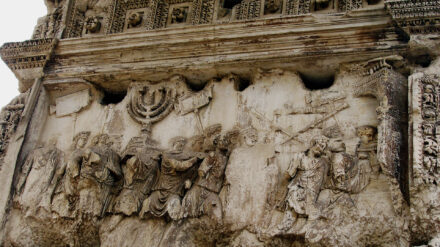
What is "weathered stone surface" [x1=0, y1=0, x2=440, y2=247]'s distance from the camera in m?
6.84

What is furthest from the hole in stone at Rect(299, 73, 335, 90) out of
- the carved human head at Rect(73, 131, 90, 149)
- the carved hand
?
the carved human head at Rect(73, 131, 90, 149)

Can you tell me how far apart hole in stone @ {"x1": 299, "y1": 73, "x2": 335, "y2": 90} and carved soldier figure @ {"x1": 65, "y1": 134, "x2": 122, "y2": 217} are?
2.26 meters

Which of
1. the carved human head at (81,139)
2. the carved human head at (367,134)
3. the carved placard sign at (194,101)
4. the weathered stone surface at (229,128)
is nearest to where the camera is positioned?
the weathered stone surface at (229,128)

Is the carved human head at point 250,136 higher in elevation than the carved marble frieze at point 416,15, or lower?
lower

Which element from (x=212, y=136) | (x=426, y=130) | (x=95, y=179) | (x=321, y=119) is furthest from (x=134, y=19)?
(x=426, y=130)

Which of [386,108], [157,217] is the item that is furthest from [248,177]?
[386,108]

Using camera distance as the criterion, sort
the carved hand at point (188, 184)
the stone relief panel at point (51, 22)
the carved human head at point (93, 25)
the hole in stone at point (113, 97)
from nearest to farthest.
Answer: the carved hand at point (188, 184) → the hole in stone at point (113, 97) → the carved human head at point (93, 25) → the stone relief panel at point (51, 22)

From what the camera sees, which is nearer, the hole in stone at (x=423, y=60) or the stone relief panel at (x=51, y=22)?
the hole in stone at (x=423, y=60)

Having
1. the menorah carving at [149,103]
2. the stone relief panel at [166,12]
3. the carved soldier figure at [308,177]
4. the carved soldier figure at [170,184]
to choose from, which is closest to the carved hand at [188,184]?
the carved soldier figure at [170,184]

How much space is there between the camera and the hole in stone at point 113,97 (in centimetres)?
889

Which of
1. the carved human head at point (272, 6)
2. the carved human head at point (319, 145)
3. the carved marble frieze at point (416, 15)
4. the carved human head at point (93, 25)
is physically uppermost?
the carved human head at point (272, 6)

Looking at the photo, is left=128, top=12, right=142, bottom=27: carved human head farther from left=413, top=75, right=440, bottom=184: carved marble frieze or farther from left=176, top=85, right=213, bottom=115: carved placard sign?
left=413, top=75, right=440, bottom=184: carved marble frieze

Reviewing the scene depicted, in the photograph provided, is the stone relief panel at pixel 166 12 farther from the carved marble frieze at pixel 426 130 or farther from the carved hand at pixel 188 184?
the carved hand at pixel 188 184

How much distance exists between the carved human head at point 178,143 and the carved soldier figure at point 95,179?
640 millimetres
